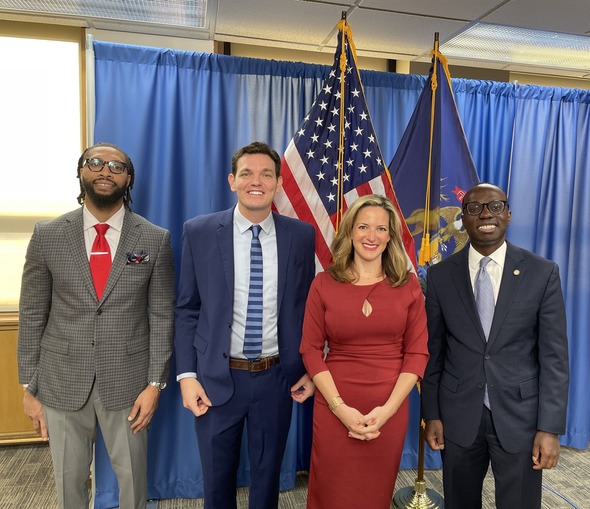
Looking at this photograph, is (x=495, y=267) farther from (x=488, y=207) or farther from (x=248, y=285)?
(x=248, y=285)

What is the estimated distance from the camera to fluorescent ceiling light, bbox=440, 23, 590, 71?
257cm

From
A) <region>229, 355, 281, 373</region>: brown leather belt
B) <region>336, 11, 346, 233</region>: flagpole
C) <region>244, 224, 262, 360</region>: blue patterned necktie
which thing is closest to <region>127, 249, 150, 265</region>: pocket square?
<region>244, 224, 262, 360</region>: blue patterned necktie

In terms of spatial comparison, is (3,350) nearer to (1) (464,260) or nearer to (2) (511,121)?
(1) (464,260)

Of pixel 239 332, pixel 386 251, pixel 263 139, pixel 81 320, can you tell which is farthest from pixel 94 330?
pixel 263 139

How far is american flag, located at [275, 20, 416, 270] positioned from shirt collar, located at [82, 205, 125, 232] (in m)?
0.83

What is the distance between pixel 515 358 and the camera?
1.75 metres

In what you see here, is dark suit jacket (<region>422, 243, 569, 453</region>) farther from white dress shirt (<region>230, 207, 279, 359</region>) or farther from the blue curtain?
the blue curtain

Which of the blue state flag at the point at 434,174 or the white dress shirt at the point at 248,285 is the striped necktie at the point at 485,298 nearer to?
the blue state flag at the point at 434,174

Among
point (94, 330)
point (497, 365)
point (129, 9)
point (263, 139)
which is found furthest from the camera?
point (263, 139)

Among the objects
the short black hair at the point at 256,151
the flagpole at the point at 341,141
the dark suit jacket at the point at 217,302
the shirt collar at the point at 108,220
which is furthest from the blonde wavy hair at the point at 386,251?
the shirt collar at the point at 108,220

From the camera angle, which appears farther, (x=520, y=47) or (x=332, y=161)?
(x=520, y=47)

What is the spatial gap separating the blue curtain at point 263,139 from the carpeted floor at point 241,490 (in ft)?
0.29

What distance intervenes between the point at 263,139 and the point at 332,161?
49 cm

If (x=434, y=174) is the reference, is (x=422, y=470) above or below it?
below
